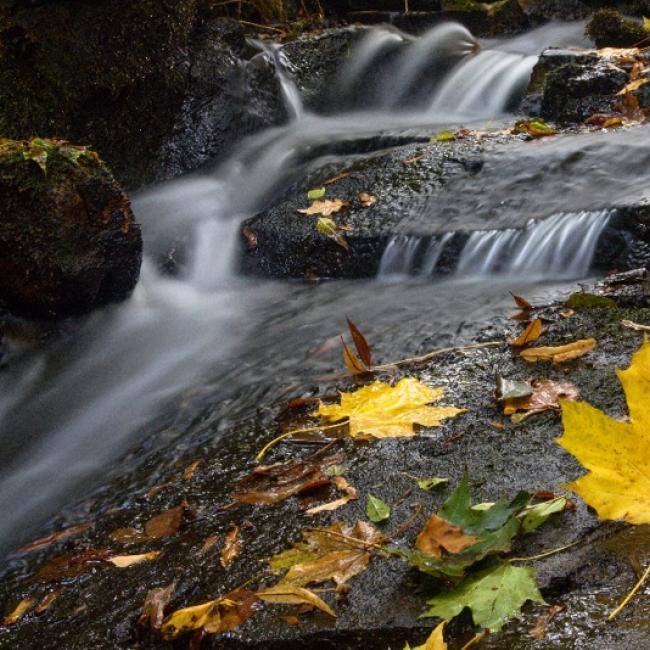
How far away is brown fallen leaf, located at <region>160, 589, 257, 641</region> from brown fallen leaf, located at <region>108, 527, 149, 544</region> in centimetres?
45

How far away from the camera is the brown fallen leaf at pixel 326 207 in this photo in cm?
467

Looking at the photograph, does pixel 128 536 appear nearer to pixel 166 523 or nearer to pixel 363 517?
pixel 166 523

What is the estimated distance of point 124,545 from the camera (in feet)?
6.31

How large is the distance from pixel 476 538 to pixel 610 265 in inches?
102

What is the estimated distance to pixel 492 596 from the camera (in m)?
1.24

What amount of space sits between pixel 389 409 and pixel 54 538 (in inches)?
39.7

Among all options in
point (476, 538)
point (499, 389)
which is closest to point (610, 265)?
point (499, 389)

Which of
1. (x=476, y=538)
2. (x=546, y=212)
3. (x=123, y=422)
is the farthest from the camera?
(x=546, y=212)

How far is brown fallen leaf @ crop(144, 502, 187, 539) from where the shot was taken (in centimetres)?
192

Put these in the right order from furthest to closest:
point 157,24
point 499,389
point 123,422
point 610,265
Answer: point 157,24 < point 610,265 < point 123,422 < point 499,389

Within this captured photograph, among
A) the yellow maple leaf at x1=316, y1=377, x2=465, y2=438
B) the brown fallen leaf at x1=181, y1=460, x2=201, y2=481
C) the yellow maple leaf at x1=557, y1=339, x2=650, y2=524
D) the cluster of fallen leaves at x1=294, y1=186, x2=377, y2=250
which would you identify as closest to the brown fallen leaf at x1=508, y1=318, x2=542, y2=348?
the yellow maple leaf at x1=316, y1=377, x2=465, y2=438

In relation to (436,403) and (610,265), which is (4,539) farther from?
(610,265)

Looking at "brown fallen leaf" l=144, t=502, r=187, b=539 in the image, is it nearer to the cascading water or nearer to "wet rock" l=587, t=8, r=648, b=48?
the cascading water

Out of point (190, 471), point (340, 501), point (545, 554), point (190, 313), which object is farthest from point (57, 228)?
point (545, 554)
